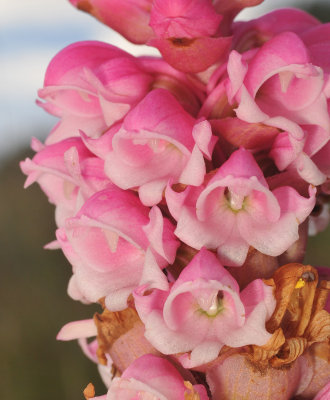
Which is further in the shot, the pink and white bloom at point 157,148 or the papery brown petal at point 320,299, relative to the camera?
the papery brown petal at point 320,299

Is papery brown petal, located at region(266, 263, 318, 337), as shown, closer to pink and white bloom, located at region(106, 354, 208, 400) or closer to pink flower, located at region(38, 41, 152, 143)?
pink and white bloom, located at region(106, 354, 208, 400)

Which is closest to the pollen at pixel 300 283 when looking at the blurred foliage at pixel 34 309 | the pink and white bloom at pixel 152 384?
the pink and white bloom at pixel 152 384

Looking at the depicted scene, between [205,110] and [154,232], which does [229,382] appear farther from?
[205,110]

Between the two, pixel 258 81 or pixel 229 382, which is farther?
pixel 229 382

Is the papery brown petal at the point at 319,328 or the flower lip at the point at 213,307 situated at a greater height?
the flower lip at the point at 213,307

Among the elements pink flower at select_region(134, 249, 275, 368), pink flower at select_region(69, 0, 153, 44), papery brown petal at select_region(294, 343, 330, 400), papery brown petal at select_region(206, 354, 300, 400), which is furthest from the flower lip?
pink flower at select_region(69, 0, 153, 44)

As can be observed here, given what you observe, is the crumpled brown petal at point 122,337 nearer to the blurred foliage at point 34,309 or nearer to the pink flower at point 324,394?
the pink flower at point 324,394

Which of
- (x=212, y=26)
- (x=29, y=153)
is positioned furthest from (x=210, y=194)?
(x=29, y=153)

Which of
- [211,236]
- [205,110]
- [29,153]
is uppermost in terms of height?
[205,110]
